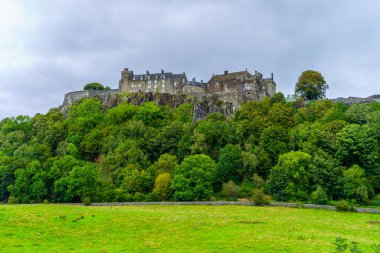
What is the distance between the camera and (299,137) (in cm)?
7069

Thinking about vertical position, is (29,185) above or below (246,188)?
above

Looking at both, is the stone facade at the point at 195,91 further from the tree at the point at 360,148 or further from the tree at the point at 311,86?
the tree at the point at 360,148

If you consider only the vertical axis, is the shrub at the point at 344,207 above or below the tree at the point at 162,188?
below

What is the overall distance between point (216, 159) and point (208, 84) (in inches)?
1649

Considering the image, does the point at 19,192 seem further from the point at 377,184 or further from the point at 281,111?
the point at 377,184

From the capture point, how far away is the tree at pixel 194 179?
62894 millimetres

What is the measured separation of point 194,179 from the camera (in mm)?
64312

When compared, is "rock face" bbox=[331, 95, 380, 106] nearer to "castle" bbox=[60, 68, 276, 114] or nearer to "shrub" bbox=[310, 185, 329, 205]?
"castle" bbox=[60, 68, 276, 114]

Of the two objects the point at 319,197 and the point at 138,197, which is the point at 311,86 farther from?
the point at 138,197

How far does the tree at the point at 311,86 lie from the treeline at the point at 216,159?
8.88 m

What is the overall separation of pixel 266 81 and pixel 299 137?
42757 mm

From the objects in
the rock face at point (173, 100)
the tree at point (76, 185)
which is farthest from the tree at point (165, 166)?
the rock face at point (173, 100)

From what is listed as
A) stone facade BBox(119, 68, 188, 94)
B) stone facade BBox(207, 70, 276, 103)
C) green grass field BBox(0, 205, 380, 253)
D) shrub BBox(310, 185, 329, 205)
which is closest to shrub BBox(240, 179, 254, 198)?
shrub BBox(310, 185, 329, 205)

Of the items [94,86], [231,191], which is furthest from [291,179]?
[94,86]
